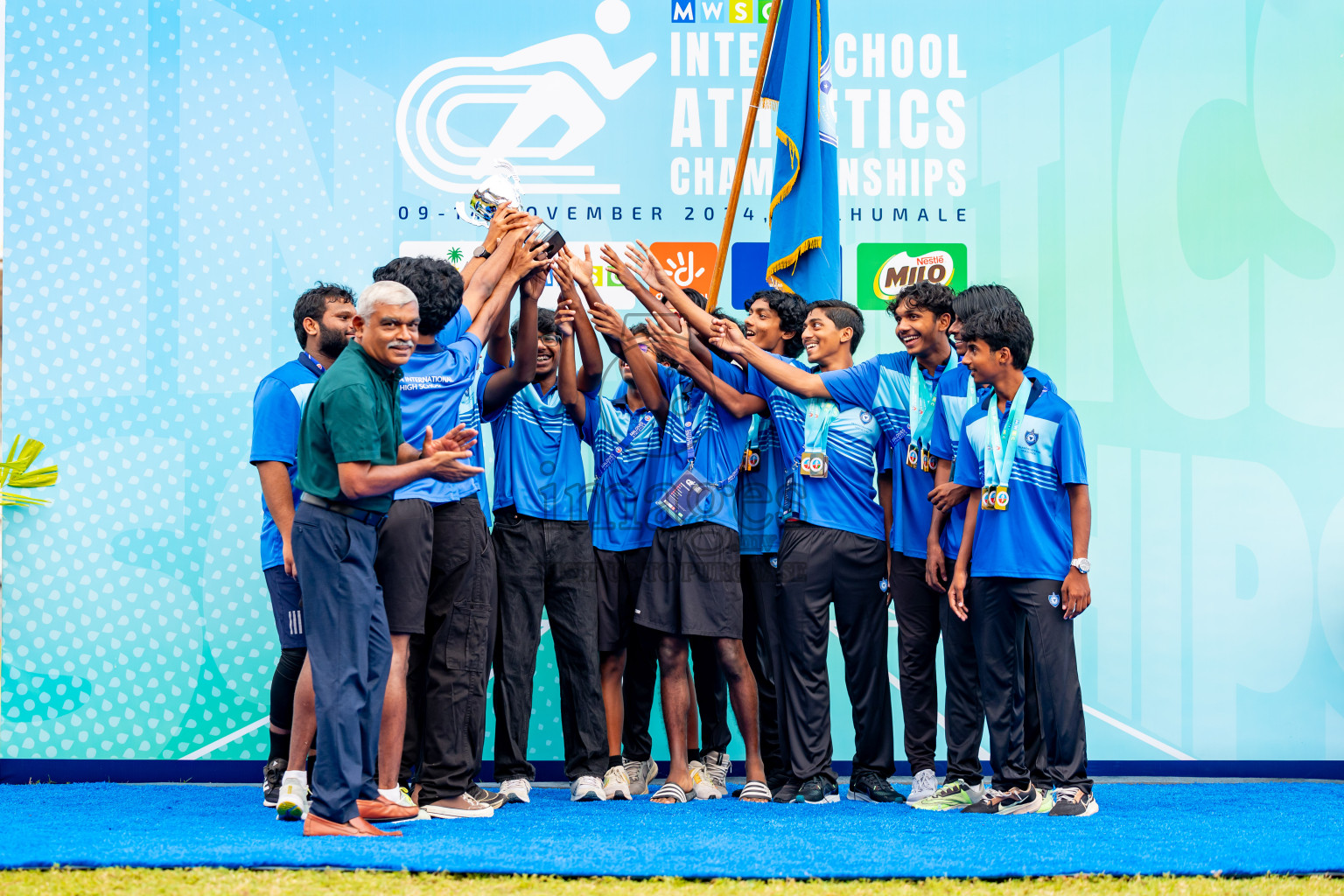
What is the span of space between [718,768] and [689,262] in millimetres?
2164

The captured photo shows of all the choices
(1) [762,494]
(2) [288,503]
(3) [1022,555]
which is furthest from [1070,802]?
(2) [288,503]

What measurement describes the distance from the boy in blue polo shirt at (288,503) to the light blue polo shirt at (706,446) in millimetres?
1249

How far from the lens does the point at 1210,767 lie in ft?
16.7

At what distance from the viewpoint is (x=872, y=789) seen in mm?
4309

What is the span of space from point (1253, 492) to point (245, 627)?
443cm

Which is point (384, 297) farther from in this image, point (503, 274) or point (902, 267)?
point (902, 267)

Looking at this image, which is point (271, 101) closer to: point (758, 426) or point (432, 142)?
point (432, 142)

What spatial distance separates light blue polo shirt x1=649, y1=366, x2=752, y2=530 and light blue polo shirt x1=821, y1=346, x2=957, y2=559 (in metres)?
0.42

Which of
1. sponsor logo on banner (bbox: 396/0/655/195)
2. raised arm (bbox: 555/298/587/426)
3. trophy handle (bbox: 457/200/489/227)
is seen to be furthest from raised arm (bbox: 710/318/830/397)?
sponsor logo on banner (bbox: 396/0/655/195)

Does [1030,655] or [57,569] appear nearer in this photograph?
[1030,655]

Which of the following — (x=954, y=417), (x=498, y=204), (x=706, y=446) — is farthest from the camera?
(x=706, y=446)

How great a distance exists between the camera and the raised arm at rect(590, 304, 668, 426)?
14.4 ft

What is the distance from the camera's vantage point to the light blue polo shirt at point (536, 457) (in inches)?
175

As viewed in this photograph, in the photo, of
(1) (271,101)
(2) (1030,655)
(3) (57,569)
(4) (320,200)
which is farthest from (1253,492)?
(3) (57,569)
